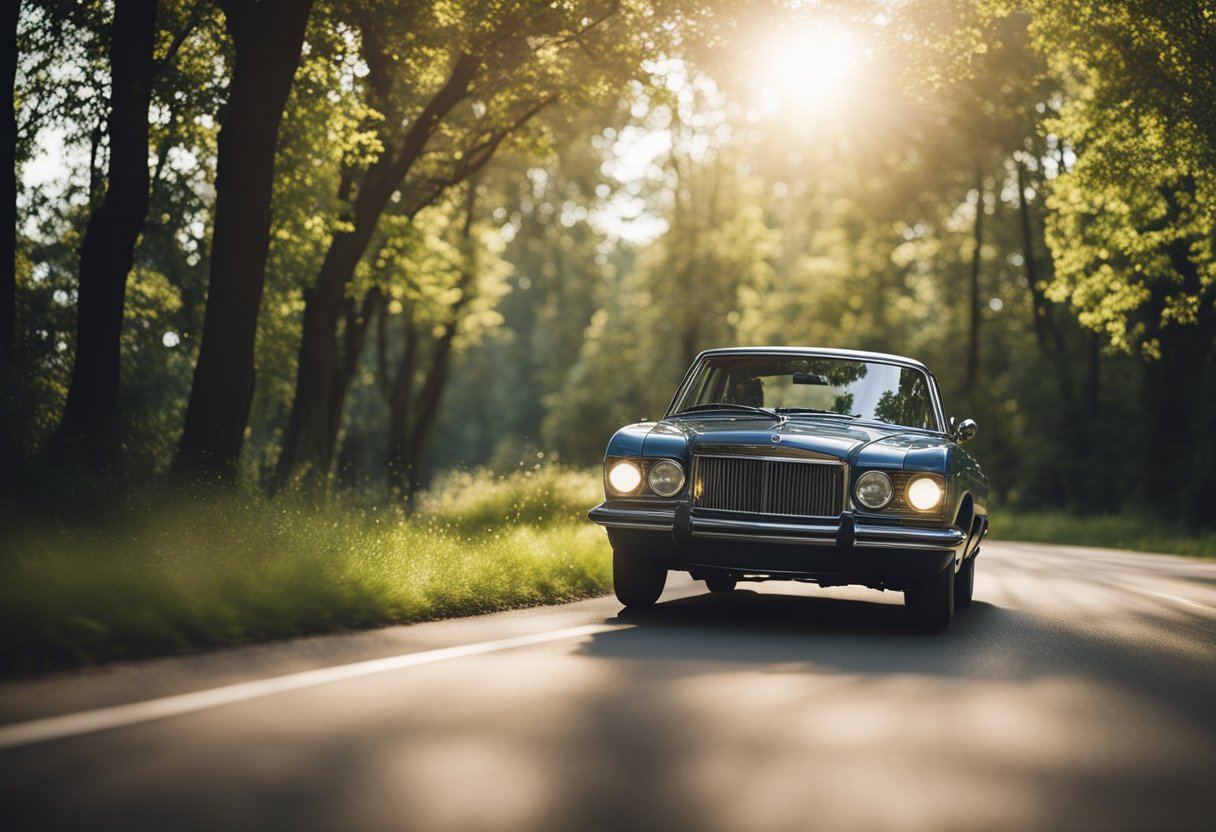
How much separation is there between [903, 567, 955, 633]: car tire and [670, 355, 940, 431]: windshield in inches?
66.1

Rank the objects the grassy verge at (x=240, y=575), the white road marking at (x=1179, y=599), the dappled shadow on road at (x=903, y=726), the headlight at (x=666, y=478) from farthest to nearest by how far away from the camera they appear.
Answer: the white road marking at (x=1179, y=599)
the headlight at (x=666, y=478)
the grassy verge at (x=240, y=575)
the dappled shadow on road at (x=903, y=726)

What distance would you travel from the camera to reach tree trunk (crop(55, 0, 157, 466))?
13.8 metres

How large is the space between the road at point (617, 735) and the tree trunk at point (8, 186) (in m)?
7.84

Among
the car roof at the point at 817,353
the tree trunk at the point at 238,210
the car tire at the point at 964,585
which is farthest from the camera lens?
the tree trunk at the point at 238,210

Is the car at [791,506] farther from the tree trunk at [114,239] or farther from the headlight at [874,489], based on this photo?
the tree trunk at [114,239]

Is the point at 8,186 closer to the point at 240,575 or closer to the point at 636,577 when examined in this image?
the point at 240,575

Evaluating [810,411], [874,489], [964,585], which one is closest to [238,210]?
[810,411]

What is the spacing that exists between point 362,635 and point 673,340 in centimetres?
4549

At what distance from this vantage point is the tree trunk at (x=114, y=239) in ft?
45.2

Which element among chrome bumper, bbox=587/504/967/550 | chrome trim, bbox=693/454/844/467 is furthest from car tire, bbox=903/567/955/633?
chrome trim, bbox=693/454/844/467

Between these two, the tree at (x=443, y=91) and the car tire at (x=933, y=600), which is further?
the tree at (x=443, y=91)

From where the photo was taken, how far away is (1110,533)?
30453mm

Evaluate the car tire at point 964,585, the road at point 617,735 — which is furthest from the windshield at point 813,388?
the road at point 617,735

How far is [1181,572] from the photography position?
728 inches
